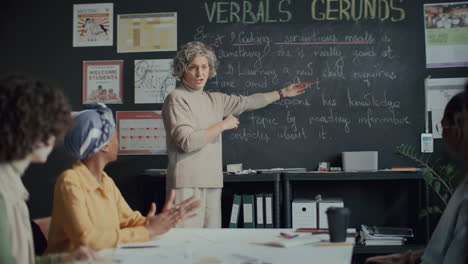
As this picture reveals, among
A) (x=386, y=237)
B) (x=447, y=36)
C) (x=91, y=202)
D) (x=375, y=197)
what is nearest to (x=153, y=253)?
(x=91, y=202)

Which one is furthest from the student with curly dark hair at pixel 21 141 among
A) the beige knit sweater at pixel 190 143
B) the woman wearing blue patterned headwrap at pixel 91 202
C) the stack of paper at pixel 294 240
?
the beige knit sweater at pixel 190 143

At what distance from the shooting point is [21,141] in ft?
4.08

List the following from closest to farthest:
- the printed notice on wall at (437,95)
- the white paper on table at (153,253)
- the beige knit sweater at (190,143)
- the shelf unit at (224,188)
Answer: the white paper on table at (153,253)
the beige knit sweater at (190,143)
the printed notice on wall at (437,95)
the shelf unit at (224,188)

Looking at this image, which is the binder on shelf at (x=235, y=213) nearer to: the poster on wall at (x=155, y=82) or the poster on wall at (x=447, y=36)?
the poster on wall at (x=155, y=82)

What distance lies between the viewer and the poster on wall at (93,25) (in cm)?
400

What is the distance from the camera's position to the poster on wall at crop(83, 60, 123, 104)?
13.0 feet

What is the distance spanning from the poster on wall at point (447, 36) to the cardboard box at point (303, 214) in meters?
1.34

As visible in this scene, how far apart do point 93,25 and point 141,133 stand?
36.8 inches

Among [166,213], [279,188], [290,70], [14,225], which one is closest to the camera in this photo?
[14,225]

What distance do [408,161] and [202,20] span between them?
6.05 feet

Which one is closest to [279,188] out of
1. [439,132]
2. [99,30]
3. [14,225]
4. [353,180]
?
[353,180]

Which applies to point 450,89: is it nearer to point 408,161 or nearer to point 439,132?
point 439,132

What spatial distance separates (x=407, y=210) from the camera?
3713 millimetres

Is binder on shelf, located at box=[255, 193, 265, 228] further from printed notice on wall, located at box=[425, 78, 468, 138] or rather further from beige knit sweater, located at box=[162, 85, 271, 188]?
printed notice on wall, located at box=[425, 78, 468, 138]
